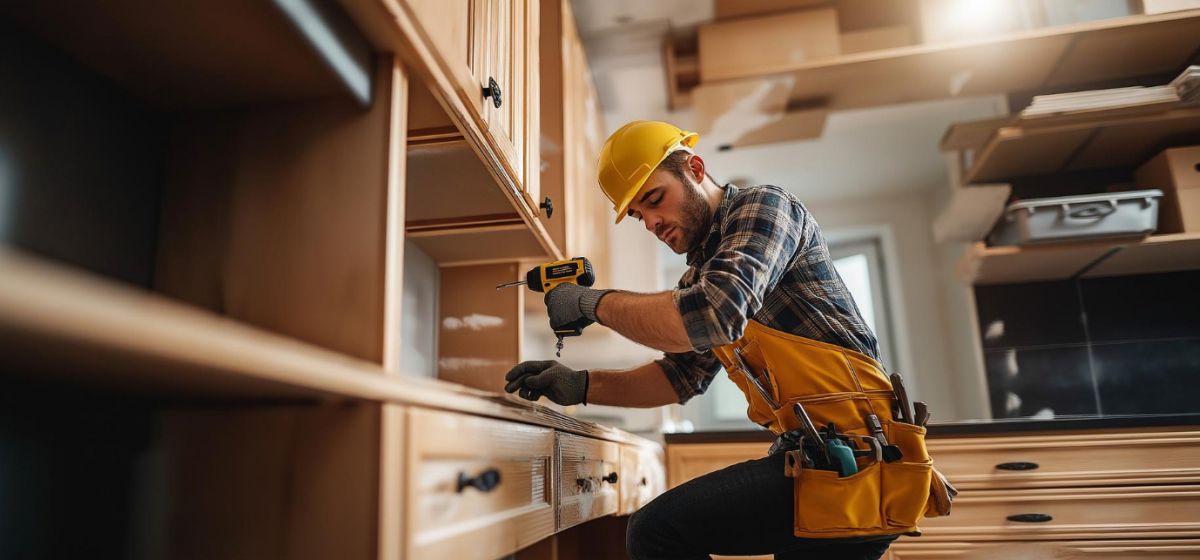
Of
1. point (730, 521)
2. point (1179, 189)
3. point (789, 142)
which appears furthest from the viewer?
point (789, 142)

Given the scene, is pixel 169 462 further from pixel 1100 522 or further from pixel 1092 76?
pixel 1092 76

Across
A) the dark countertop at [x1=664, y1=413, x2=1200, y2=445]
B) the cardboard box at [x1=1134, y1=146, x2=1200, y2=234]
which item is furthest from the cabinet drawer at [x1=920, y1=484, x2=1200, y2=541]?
the cardboard box at [x1=1134, y1=146, x2=1200, y2=234]

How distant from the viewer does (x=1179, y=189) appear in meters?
2.62

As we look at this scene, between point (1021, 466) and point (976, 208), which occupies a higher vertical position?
point (976, 208)

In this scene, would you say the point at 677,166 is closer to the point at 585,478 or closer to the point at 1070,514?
the point at 585,478

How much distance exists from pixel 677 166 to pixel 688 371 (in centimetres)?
50

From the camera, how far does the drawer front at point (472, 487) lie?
756 mm

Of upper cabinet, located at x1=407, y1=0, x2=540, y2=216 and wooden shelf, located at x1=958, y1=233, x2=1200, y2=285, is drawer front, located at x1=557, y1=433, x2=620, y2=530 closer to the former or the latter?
upper cabinet, located at x1=407, y1=0, x2=540, y2=216

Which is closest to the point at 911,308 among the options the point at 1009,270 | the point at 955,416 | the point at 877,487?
the point at 955,416

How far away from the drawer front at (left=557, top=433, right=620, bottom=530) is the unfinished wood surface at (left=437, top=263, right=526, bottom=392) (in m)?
0.42

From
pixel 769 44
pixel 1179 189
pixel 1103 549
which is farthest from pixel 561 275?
pixel 1179 189

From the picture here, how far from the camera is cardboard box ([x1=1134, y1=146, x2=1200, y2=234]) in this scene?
2.58 metres

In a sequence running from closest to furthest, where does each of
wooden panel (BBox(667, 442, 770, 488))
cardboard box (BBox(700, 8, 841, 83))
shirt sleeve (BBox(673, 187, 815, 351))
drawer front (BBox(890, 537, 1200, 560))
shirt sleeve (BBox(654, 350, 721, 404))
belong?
1. shirt sleeve (BBox(673, 187, 815, 351))
2. shirt sleeve (BBox(654, 350, 721, 404))
3. drawer front (BBox(890, 537, 1200, 560))
4. wooden panel (BBox(667, 442, 770, 488))
5. cardboard box (BBox(700, 8, 841, 83))

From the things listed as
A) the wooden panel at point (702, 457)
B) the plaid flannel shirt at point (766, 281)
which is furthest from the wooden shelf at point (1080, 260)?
the plaid flannel shirt at point (766, 281)
